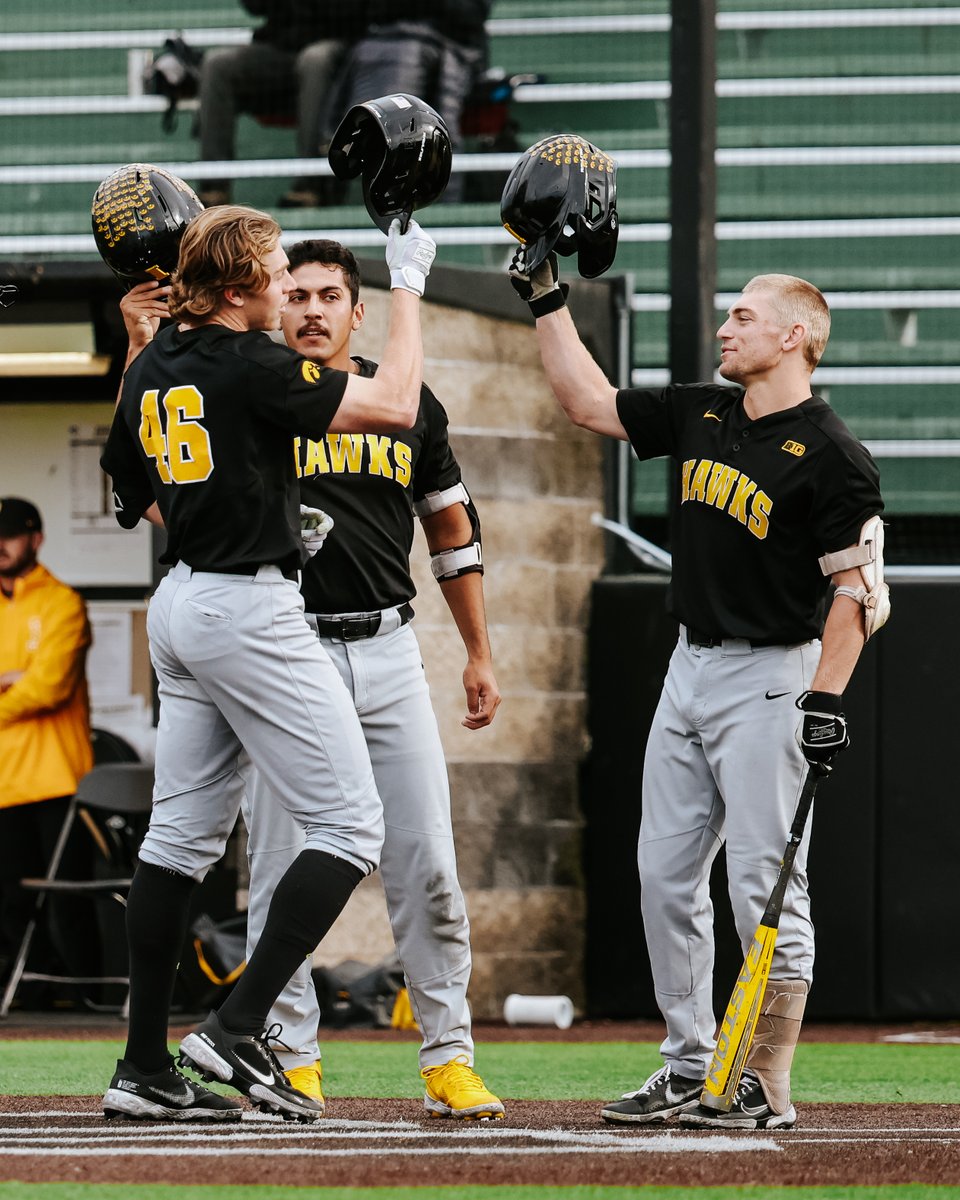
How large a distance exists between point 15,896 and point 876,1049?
3596 millimetres

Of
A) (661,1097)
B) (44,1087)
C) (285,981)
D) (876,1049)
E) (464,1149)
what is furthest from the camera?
(876,1049)

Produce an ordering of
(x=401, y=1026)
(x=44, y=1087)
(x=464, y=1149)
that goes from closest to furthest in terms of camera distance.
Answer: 1. (x=464, y=1149)
2. (x=44, y=1087)
3. (x=401, y=1026)

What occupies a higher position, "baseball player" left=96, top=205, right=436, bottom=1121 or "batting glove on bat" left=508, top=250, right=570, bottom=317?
"batting glove on bat" left=508, top=250, right=570, bottom=317

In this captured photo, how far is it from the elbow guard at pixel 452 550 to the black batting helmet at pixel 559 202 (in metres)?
0.58

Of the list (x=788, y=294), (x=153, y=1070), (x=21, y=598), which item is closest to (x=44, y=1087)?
(x=153, y=1070)

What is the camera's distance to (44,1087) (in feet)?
16.7

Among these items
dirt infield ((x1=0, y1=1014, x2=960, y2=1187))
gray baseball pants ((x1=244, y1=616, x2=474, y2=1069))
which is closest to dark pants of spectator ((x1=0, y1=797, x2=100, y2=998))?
dirt infield ((x1=0, y1=1014, x2=960, y2=1187))

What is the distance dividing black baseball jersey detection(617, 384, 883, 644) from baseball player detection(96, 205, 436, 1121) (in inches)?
33.5

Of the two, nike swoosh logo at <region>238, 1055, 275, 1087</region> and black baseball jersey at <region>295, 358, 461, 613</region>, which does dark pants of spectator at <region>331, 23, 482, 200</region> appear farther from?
nike swoosh logo at <region>238, 1055, 275, 1087</region>

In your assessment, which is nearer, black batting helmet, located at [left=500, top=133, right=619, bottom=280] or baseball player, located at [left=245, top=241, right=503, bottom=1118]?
baseball player, located at [left=245, top=241, right=503, bottom=1118]

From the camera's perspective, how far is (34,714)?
7.91 meters

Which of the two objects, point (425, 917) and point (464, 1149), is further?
point (425, 917)

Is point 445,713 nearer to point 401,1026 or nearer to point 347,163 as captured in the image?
point 401,1026

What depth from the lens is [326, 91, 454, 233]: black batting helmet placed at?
13.8 ft
